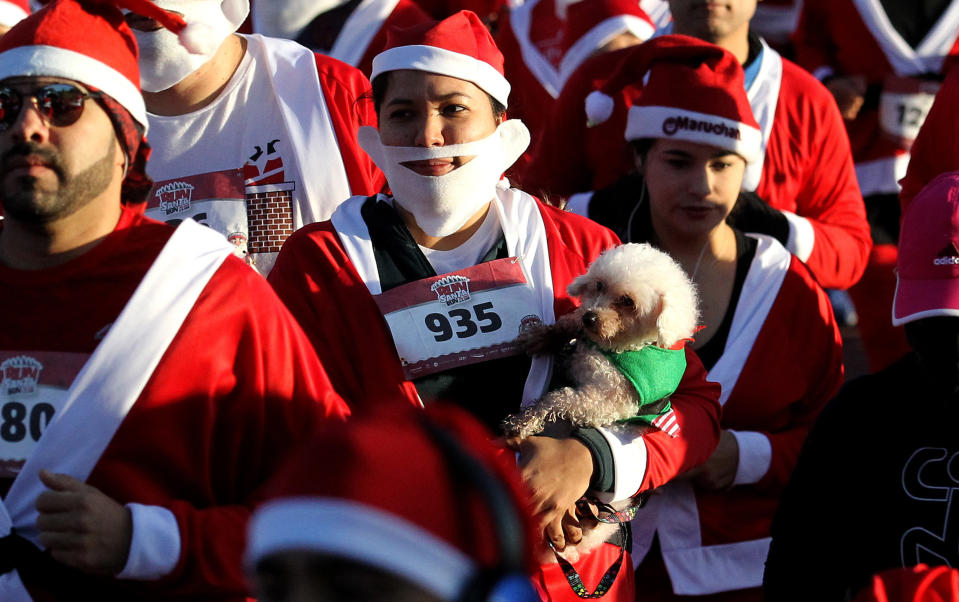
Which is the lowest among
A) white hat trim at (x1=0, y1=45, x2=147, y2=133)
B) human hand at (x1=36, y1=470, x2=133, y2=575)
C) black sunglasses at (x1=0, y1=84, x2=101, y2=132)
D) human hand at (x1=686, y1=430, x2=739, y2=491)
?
human hand at (x1=686, y1=430, x2=739, y2=491)

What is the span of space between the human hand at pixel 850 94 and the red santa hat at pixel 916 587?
4.04 metres

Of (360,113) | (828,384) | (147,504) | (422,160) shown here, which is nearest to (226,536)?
(147,504)

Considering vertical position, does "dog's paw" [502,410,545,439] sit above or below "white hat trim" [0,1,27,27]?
below

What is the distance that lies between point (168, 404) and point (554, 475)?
971 millimetres

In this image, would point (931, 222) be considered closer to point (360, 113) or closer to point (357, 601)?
point (360, 113)

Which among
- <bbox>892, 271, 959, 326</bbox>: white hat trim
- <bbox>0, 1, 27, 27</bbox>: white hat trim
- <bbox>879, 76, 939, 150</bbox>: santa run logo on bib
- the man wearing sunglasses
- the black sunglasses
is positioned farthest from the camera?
<bbox>879, 76, 939, 150</bbox>: santa run logo on bib

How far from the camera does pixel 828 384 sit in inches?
167

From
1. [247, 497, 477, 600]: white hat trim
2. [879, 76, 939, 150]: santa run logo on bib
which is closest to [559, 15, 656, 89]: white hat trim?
[879, 76, 939, 150]: santa run logo on bib

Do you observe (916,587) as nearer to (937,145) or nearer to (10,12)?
(937,145)

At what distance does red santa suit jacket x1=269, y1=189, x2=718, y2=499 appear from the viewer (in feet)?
10.6

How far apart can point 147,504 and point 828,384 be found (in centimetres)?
243

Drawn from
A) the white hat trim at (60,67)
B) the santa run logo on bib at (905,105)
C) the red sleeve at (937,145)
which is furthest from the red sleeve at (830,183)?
the white hat trim at (60,67)

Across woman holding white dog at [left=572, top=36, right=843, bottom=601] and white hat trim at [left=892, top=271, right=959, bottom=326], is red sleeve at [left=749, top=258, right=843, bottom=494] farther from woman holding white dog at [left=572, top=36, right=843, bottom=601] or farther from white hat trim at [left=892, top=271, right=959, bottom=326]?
white hat trim at [left=892, top=271, right=959, bottom=326]

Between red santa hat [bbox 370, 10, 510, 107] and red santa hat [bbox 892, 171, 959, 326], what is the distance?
121cm
